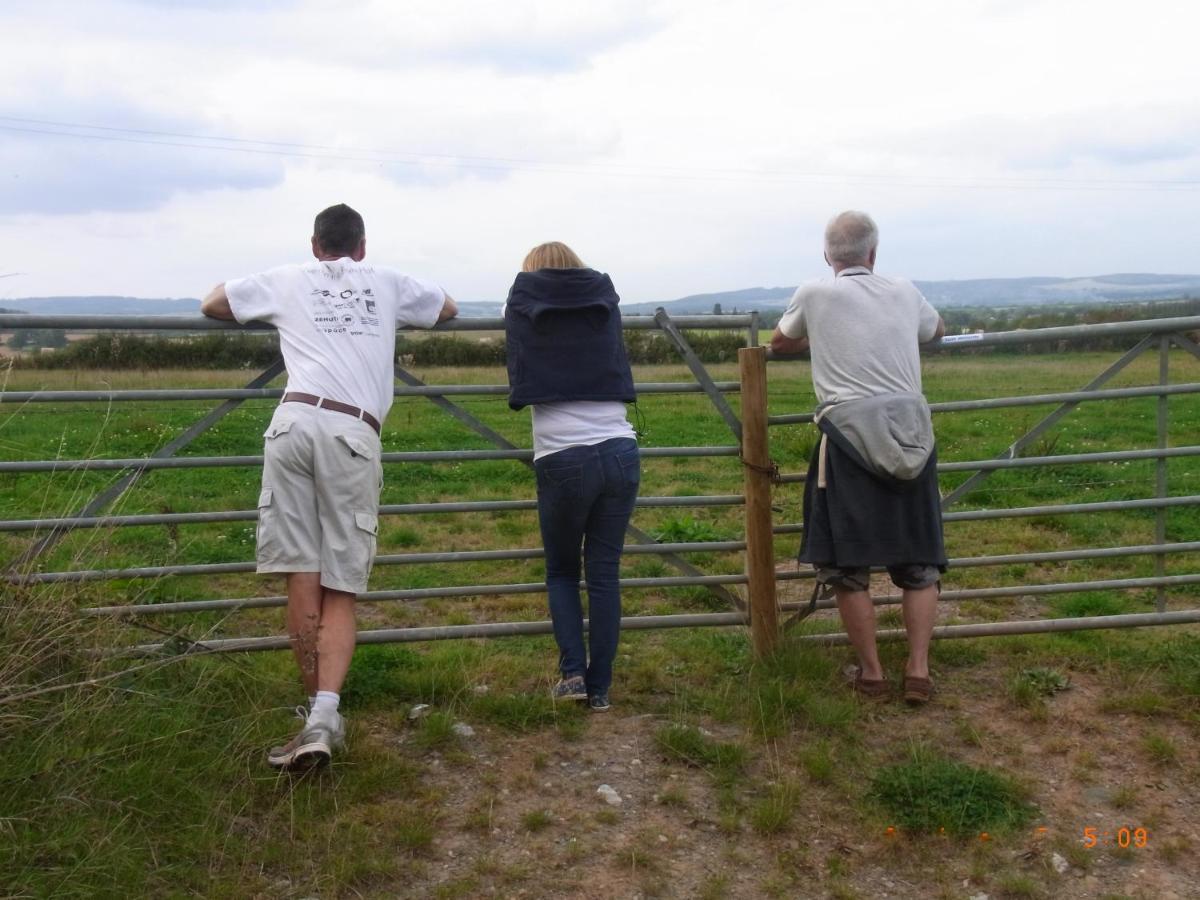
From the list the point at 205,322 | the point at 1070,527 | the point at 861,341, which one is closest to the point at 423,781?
the point at 205,322

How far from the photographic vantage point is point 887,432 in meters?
4.69

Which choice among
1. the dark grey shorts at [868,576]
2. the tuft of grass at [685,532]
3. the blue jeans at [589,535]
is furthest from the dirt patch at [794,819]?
the tuft of grass at [685,532]

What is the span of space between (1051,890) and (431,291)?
117 inches

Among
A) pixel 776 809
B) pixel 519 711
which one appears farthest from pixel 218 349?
pixel 776 809

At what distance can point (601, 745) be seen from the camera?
4633mm

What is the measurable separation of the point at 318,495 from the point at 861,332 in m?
2.20

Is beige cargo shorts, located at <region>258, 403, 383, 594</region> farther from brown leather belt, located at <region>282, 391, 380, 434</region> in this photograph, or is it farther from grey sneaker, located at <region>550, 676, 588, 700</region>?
grey sneaker, located at <region>550, 676, 588, 700</region>

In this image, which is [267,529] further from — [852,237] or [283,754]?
[852,237]

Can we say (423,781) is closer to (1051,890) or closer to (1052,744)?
(1051,890)

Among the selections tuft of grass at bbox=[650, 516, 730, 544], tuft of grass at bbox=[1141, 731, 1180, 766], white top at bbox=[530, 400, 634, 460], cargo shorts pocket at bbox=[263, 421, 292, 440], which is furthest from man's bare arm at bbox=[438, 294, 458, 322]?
tuft of grass at bbox=[650, 516, 730, 544]

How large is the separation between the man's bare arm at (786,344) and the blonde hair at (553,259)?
0.94 metres

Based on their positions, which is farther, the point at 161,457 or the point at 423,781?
the point at 161,457

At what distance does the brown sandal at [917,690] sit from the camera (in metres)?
4.93
